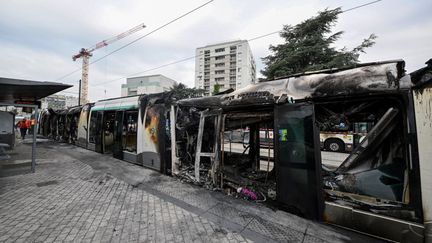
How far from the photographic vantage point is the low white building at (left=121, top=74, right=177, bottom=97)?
6606 centimetres

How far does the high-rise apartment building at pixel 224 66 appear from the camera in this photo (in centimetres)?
5306

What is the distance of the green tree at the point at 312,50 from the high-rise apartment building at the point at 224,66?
3402cm

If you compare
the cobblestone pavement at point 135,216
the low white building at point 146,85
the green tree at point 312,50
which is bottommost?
the cobblestone pavement at point 135,216

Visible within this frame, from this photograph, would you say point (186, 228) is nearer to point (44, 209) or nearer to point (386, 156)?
point (44, 209)

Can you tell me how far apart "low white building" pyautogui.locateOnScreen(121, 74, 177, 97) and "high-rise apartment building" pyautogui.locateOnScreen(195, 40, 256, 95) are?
52.5 ft

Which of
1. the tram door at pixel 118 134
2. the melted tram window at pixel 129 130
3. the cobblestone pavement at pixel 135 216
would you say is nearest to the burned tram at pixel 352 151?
the cobblestone pavement at pixel 135 216

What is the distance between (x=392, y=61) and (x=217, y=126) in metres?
3.49

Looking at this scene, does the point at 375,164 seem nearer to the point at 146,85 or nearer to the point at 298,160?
the point at 298,160

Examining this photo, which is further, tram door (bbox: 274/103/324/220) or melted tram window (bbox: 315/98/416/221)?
tram door (bbox: 274/103/324/220)

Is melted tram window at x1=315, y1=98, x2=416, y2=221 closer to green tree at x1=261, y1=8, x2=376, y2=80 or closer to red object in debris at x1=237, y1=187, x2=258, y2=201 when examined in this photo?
red object in debris at x1=237, y1=187, x2=258, y2=201

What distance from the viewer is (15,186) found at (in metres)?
4.73

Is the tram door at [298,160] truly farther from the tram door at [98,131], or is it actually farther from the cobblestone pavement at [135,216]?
the tram door at [98,131]

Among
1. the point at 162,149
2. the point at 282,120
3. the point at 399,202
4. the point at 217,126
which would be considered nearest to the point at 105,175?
the point at 162,149

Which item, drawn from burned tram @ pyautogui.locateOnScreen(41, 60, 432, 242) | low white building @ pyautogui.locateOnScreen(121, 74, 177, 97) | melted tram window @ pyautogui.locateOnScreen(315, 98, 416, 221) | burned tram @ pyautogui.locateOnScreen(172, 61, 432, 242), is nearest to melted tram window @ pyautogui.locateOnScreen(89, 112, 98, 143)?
burned tram @ pyautogui.locateOnScreen(41, 60, 432, 242)
